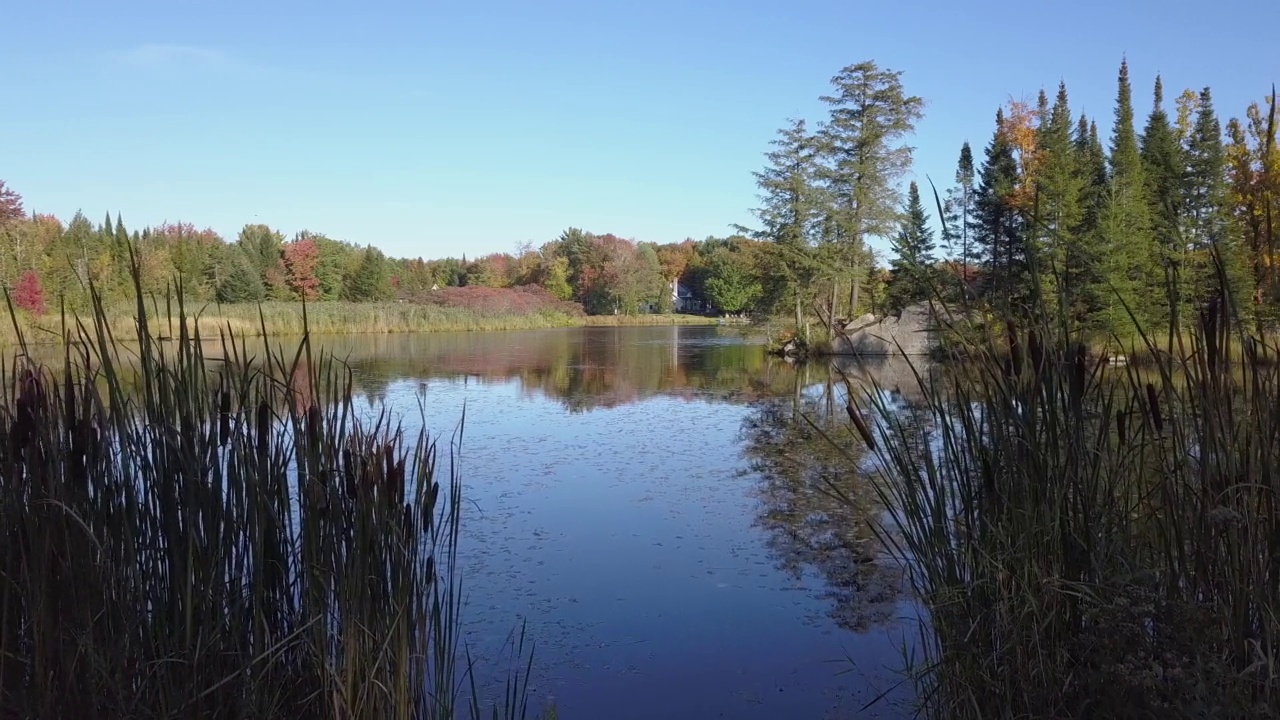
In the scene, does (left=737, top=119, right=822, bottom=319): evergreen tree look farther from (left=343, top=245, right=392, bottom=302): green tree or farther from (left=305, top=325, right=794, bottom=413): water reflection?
(left=343, top=245, right=392, bottom=302): green tree

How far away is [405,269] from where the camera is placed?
5141 cm

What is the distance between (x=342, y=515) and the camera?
7.44 ft

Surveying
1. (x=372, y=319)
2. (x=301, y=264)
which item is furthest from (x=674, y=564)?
(x=301, y=264)

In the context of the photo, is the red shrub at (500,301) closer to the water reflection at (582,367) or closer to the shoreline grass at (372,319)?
the shoreline grass at (372,319)

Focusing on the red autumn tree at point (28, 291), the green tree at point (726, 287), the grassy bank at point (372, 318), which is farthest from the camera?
the green tree at point (726, 287)

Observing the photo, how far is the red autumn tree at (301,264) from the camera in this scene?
36656 millimetres

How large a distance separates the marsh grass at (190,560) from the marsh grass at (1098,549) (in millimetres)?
1361

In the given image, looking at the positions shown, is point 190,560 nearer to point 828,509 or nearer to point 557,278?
point 828,509

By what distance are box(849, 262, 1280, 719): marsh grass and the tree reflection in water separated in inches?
12.3

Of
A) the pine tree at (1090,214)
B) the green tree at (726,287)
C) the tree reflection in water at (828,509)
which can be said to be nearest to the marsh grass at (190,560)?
the tree reflection in water at (828,509)

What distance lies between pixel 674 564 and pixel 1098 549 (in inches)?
121

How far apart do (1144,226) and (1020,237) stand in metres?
17.7

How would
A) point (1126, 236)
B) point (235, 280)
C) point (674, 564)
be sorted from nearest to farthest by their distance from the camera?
point (674, 564)
point (1126, 236)
point (235, 280)

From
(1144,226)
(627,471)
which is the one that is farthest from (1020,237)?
(1144,226)
